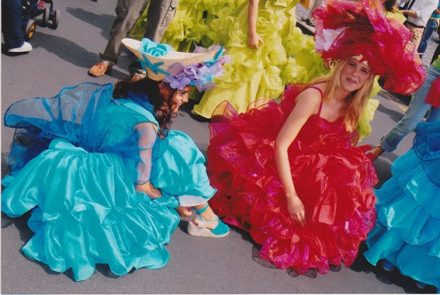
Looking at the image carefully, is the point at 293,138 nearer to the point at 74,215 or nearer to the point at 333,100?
the point at 333,100

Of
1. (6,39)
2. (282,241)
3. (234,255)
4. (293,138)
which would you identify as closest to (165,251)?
(234,255)

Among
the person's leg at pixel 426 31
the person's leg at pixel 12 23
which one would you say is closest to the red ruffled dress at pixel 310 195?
the person's leg at pixel 12 23

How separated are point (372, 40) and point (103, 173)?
1379mm

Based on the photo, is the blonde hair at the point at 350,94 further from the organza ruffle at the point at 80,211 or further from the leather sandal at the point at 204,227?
the organza ruffle at the point at 80,211

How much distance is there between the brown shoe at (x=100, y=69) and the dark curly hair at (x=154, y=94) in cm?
180

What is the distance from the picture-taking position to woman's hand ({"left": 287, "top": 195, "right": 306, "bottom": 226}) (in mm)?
2482

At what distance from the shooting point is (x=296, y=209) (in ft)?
8.14

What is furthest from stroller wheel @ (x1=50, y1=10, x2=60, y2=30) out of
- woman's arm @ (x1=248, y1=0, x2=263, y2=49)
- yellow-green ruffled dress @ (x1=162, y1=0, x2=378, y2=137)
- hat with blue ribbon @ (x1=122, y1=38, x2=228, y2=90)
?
hat with blue ribbon @ (x1=122, y1=38, x2=228, y2=90)

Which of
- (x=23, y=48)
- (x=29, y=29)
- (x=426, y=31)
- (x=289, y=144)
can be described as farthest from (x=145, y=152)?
(x=426, y=31)

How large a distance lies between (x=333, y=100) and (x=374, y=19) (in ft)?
1.51

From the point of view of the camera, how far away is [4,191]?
2.20 meters

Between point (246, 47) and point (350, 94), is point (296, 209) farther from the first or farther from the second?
point (246, 47)

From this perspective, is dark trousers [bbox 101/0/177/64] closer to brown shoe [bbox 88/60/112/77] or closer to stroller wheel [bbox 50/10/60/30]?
brown shoe [bbox 88/60/112/77]

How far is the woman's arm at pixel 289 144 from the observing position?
2490 millimetres
